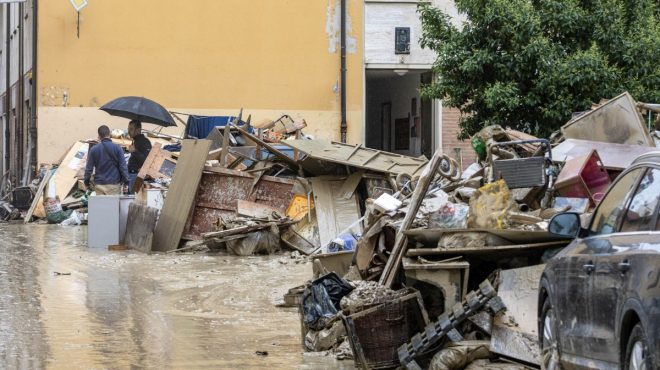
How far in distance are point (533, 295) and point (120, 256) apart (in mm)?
9639

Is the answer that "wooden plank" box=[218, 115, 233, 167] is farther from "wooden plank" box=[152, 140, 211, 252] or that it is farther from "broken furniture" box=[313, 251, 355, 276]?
"broken furniture" box=[313, 251, 355, 276]

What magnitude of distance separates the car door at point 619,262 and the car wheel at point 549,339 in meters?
0.84

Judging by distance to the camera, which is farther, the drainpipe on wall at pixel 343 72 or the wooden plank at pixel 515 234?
the drainpipe on wall at pixel 343 72

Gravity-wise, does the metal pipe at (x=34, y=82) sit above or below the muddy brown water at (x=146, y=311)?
above

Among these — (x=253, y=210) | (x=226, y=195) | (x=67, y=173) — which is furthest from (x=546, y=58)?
(x=67, y=173)

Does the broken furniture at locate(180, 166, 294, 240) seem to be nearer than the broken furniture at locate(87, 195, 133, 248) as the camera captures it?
Yes

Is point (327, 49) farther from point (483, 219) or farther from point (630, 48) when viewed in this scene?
point (483, 219)

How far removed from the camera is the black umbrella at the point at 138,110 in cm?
2099

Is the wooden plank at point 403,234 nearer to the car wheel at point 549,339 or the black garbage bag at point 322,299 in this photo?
the black garbage bag at point 322,299

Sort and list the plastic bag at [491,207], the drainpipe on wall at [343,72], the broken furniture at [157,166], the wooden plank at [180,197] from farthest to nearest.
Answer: the drainpipe on wall at [343,72]
the broken furniture at [157,166]
the wooden plank at [180,197]
the plastic bag at [491,207]

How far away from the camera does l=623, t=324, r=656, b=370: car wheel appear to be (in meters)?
4.68

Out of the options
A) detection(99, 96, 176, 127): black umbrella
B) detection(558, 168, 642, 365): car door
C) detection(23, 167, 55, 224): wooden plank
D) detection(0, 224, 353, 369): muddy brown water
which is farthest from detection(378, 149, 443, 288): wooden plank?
detection(23, 167, 55, 224): wooden plank

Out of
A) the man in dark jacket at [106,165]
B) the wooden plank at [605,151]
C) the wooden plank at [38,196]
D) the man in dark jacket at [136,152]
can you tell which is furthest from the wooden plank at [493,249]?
the wooden plank at [38,196]

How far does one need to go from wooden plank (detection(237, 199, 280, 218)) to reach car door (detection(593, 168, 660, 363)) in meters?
11.4
